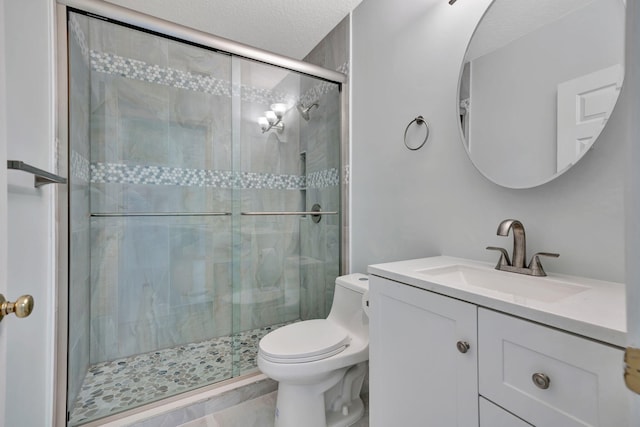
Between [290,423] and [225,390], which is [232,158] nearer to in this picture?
[225,390]

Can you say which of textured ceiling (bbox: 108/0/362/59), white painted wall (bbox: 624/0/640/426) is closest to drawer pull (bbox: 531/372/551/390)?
white painted wall (bbox: 624/0/640/426)

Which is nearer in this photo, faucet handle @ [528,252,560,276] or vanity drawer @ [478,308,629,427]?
vanity drawer @ [478,308,629,427]

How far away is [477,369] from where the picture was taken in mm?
710

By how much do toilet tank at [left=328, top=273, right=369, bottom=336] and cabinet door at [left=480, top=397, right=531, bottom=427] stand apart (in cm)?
72

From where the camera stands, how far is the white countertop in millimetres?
521

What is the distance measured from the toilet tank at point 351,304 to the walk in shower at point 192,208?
1.39 feet

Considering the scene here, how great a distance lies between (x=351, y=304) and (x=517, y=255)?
0.85 m

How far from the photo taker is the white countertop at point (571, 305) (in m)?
0.52

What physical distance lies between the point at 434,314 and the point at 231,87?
1.80 metres

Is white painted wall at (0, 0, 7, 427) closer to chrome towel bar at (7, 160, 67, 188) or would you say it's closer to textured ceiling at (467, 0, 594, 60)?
chrome towel bar at (7, 160, 67, 188)

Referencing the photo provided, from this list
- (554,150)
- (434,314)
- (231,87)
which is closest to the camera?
(434,314)

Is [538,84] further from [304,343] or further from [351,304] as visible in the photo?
[304,343]

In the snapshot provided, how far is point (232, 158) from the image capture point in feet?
6.18

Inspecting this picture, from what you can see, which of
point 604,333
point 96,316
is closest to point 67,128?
point 96,316
